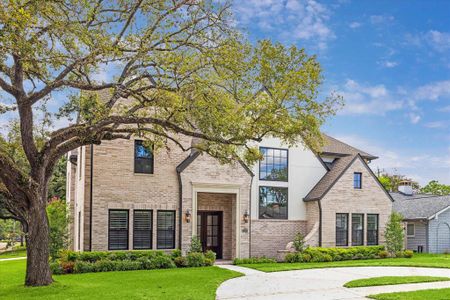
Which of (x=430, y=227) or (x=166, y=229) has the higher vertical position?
(x=166, y=229)

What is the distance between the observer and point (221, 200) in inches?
899

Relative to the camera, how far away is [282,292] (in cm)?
1220

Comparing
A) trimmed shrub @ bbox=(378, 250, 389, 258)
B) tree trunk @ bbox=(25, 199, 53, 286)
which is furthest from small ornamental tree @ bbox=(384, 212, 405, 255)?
tree trunk @ bbox=(25, 199, 53, 286)

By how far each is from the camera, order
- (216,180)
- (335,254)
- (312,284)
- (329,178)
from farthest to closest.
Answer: (329,178)
(335,254)
(216,180)
(312,284)

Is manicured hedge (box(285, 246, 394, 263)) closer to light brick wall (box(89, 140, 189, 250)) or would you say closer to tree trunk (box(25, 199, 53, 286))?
light brick wall (box(89, 140, 189, 250))

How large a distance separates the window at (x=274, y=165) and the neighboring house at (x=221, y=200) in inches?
2.0

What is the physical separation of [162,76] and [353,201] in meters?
15.5

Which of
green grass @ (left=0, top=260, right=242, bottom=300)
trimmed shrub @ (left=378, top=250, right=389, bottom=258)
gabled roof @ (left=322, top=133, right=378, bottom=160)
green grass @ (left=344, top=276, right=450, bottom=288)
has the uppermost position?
gabled roof @ (left=322, top=133, right=378, bottom=160)

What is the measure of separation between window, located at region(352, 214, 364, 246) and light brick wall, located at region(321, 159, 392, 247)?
0.19m

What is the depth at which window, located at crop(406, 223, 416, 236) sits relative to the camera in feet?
103

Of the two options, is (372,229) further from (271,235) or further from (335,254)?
(271,235)

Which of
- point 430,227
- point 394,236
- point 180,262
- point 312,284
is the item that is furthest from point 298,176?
point 430,227

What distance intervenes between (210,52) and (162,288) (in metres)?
6.68

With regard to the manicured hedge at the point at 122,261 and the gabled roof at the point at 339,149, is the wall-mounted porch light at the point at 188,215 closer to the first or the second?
the manicured hedge at the point at 122,261
